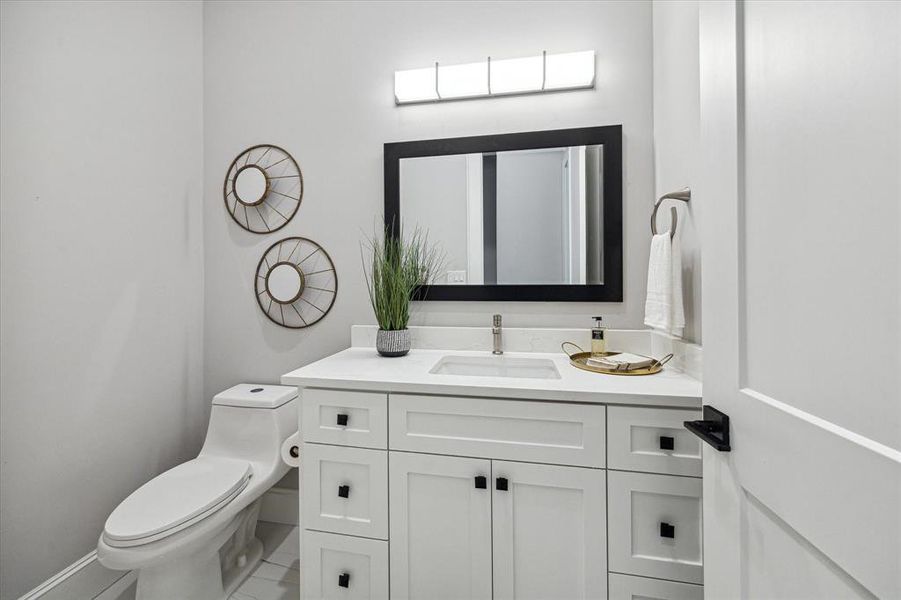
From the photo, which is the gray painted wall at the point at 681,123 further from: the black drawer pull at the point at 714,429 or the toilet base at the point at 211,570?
the toilet base at the point at 211,570

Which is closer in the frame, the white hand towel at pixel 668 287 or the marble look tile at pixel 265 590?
the white hand towel at pixel 668 287

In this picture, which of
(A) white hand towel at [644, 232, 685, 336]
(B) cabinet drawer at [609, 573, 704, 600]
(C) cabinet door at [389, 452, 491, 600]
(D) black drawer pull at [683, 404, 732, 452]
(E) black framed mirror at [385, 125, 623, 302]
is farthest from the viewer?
(E) black framed mirror at [385, 125, 623, 302]

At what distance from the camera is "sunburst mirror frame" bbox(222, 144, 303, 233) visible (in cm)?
174

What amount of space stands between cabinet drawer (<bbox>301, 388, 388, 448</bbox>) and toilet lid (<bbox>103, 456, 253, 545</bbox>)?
1.24 feet

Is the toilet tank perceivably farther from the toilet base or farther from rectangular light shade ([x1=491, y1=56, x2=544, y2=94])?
rectangular light shade ([x1=491, y1=56, x2=544, y2=94])

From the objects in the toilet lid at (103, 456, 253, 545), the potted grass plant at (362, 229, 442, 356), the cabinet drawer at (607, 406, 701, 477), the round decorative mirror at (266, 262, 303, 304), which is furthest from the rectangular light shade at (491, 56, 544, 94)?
the toilet lid at (103, 456, 253, 545)

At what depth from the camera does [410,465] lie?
3.60ft

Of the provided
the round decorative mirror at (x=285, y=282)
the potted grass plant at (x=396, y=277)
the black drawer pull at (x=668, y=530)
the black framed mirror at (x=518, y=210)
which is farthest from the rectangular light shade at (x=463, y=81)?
the black drawer pull at (x=668, y=530)

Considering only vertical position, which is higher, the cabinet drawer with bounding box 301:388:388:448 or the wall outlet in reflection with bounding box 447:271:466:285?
the wall outlet in reflection with bounding box 447:271:466:285

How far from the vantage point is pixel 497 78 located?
1.54 m

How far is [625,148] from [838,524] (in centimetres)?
136

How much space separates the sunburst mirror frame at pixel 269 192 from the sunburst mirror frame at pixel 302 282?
0.12 metres

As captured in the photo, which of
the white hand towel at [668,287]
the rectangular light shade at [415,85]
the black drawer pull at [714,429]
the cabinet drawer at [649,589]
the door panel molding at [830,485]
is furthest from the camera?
the rectangular light shade at [415,85]

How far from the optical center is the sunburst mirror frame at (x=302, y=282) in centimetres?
172
